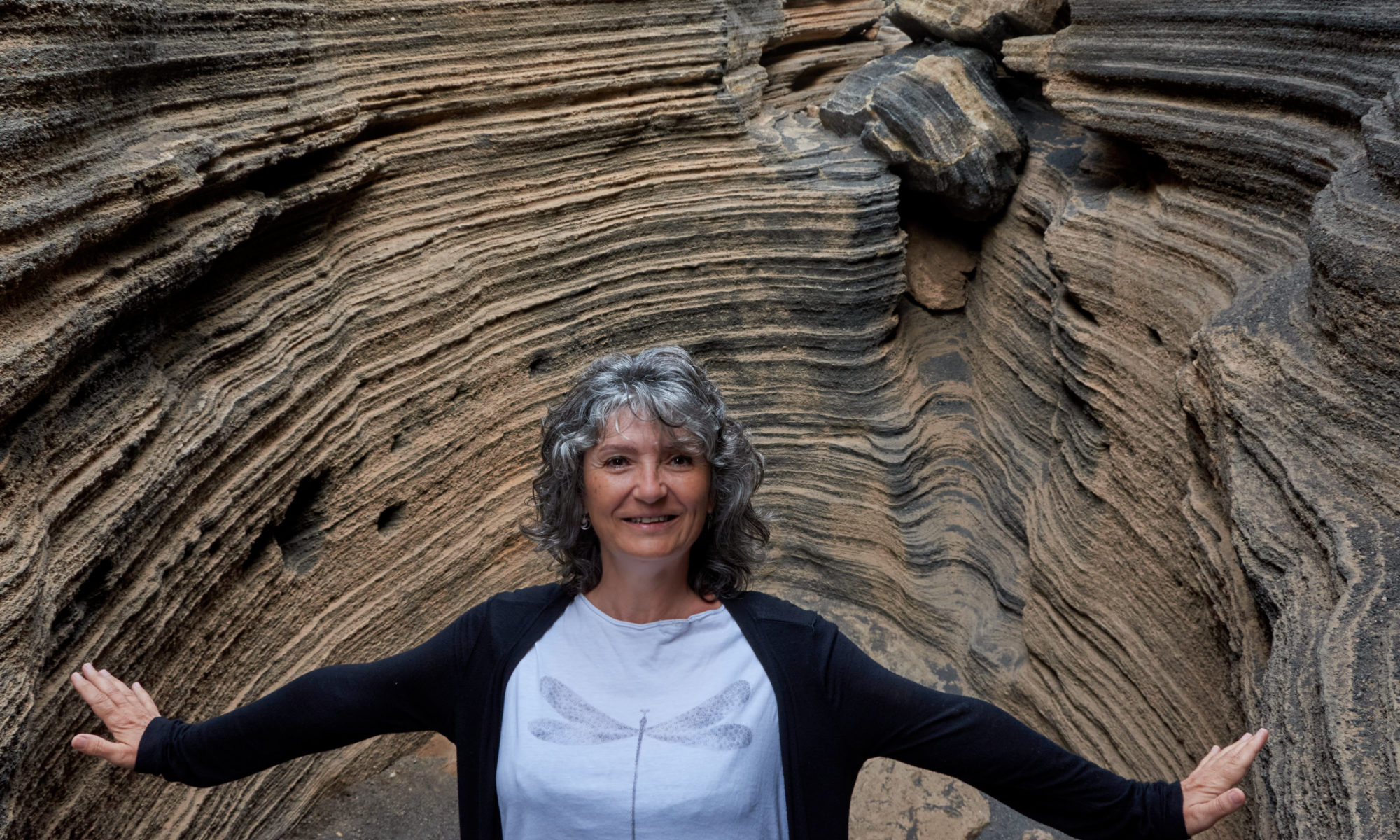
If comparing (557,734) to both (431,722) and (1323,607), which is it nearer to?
(431,722)

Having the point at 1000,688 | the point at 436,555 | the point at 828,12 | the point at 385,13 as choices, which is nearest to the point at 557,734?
the point at 436,555

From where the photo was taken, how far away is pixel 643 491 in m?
2.49

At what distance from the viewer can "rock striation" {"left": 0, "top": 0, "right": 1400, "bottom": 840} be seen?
335 cm

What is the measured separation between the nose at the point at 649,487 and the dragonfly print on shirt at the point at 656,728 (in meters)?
0.46

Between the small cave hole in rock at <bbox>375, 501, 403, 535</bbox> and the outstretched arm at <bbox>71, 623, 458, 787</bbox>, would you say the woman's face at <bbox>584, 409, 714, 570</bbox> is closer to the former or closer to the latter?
the outstretched arm at <bbox>71, 623, 458, 787</bbox>

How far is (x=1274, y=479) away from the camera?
11.9ft

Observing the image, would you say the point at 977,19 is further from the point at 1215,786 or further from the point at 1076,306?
the point at 1215,786

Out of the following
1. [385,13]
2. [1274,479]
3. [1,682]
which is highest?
[385,13]

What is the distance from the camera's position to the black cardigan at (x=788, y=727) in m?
2.38

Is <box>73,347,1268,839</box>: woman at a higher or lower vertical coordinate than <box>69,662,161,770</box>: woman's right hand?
higher

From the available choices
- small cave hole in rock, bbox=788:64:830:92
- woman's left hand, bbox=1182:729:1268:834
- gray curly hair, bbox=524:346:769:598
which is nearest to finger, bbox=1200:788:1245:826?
woman's left hand, bbox=1182:729:1268:834

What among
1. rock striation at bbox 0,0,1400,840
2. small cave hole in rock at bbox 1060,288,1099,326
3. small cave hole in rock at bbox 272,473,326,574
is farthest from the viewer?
small cave hole in rock at bbox 1060,288,1099,326

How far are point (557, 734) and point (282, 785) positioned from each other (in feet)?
10.2

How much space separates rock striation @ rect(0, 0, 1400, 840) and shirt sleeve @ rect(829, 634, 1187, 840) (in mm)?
467
